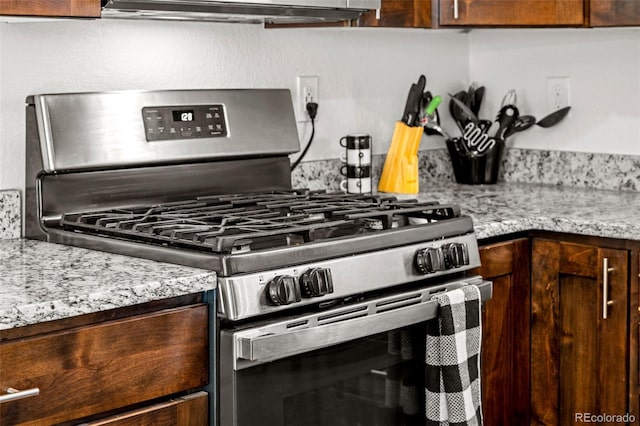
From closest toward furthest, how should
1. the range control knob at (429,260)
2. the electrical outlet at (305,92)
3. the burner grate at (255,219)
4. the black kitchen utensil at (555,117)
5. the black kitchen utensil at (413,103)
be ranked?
the burner grate at (255,219) < the range control knob at (429,260) < the electrical outlet at (305,92) < the black kitchen utensil at (413,103) < the black kitchen utensil at (555,117)

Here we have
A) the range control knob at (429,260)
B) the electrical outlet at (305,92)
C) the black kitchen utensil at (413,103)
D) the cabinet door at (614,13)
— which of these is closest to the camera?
the range control knob at (429,260)

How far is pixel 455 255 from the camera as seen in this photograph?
81.0 inches

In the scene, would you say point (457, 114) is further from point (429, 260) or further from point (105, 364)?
point (105, 364)

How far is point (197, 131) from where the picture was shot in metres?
2.34

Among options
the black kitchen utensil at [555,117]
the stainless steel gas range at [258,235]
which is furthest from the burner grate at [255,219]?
the black kitchen utensil at [555,117]

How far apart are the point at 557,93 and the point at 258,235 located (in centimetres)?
151

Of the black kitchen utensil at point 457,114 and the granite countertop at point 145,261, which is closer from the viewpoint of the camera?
the granite countertop at point 145,261

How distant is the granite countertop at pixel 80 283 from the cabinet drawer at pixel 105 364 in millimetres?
39

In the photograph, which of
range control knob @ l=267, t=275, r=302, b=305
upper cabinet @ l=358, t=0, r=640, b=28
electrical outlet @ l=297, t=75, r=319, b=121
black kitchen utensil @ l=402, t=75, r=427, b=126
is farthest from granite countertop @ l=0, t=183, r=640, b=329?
upper cabinet @ l=358, t=0, r=640, b=28

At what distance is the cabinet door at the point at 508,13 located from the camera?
2561 millimetres

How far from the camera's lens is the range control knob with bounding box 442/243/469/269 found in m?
2.05

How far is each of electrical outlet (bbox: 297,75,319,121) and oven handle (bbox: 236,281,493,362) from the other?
91 cm

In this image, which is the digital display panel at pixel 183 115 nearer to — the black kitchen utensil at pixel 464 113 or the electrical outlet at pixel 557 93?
the black kitchen utensil at pixel 464 113

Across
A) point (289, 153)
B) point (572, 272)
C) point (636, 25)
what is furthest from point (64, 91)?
point (636, 25)
